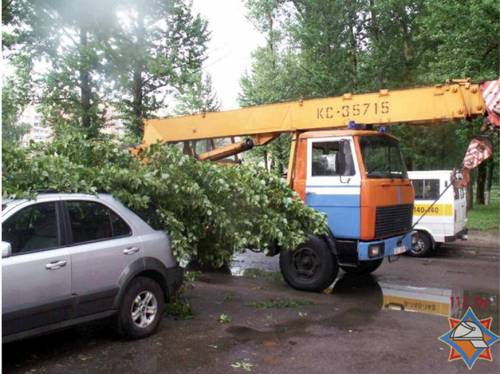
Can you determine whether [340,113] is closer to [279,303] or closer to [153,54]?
[279,303]

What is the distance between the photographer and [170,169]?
5.71m

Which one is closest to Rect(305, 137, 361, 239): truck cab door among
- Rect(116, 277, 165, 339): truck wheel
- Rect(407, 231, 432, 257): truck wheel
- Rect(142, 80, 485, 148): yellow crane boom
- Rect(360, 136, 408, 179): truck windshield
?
Rect(360, 136, 408, 179): truck windshield

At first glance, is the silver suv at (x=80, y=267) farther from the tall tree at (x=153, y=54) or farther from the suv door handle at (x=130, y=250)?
the tall tree at (x=153, y=54)

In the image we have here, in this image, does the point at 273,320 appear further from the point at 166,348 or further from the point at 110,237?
the point at 110,237

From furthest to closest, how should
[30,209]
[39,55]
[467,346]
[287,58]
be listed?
[287,58] < [39,55] < [467,346] < [30,209]

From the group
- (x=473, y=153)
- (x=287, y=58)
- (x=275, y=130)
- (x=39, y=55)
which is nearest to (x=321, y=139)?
(x=275, y=130)

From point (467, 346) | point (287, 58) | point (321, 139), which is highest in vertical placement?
point (287, 58)

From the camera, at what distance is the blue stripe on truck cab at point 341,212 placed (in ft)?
24.1

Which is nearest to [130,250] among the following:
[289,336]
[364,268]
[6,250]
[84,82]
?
[6,250]

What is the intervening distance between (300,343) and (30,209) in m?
2.94

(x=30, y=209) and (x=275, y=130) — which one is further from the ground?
(x=275, y=130)

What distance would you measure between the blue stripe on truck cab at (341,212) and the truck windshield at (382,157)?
49 cm

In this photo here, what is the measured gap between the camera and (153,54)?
1254cm

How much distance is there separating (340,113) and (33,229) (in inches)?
212
